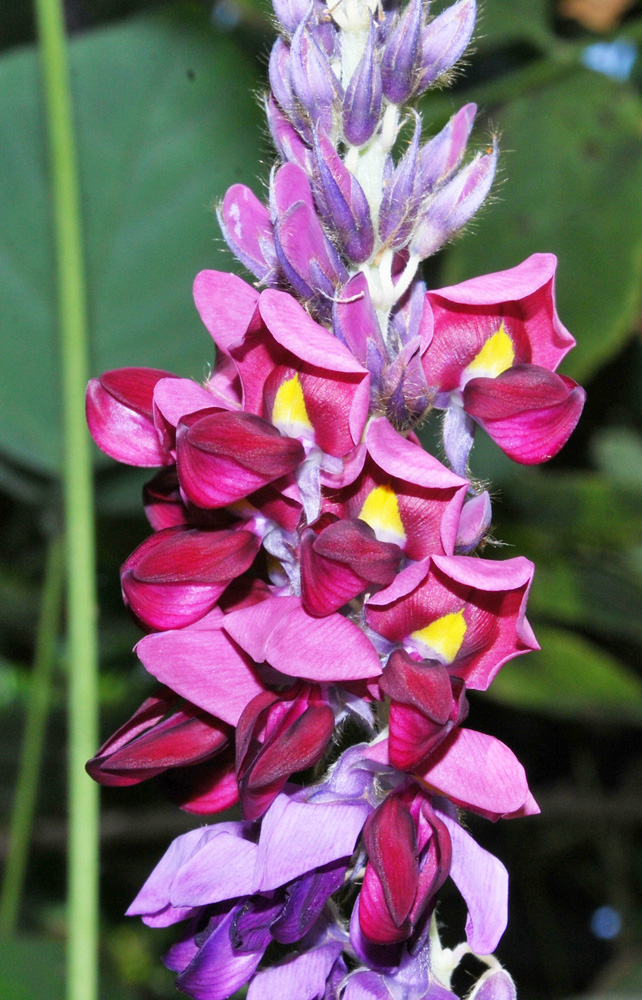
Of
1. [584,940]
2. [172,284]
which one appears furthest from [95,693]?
[584,940]

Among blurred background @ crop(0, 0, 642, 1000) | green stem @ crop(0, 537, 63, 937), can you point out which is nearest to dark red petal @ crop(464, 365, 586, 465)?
blurred background @ crop(0, 0, 642, 1000)

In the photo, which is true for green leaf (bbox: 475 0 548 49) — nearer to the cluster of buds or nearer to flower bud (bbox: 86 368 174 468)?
the cluster of buds

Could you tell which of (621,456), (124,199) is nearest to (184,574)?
(124,199)

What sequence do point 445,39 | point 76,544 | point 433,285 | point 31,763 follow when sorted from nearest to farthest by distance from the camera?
point 445,39, point 76,544, point 31,763, point 433,285

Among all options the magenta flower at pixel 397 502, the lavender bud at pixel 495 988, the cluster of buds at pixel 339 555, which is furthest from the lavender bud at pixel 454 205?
the lavender bud at pixel 495 988

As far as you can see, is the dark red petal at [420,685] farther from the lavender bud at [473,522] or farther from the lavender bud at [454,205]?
the lavender bud at [454,205]

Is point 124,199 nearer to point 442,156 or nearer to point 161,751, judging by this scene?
point 442,156

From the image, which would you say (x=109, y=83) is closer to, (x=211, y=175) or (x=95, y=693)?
(x=211, y=175)
